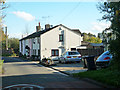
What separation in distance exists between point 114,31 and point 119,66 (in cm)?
179

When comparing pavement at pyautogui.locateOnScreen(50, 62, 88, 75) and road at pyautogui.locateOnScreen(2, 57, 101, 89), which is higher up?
pavement at pyautogui.locateOnScreen(50, 62, 88, 75)

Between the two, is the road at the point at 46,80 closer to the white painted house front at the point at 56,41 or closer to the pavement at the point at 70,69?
the pavement at the point at 70,69

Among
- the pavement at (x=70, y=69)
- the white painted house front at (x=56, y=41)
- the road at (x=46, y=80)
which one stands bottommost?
the road at (x=46, y=80)

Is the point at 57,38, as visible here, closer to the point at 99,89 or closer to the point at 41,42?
the point at 41,42

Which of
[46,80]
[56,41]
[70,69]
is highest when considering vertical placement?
[56,41]

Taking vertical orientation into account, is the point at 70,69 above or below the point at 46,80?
above

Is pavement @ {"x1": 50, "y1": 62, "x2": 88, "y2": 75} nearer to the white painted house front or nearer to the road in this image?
the road

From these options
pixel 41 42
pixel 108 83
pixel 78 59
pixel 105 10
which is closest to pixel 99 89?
pixel 108 83

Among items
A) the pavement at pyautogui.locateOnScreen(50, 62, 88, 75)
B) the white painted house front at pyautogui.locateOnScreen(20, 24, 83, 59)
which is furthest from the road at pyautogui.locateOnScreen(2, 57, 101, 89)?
the white painted house front at pyautogui.locateOnScreen(20, 24, 83, 59)

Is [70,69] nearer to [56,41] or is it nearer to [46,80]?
[46,80]

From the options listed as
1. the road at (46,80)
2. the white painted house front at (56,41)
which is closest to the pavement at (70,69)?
the road at (46,80)

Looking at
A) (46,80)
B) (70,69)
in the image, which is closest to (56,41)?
(70,69)

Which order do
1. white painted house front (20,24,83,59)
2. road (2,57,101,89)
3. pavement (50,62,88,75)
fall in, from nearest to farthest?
road (2,57,101,89)
pavement (50,62,88,75)
white painted house front (20,24,83,59)

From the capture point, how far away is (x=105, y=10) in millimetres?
16797
